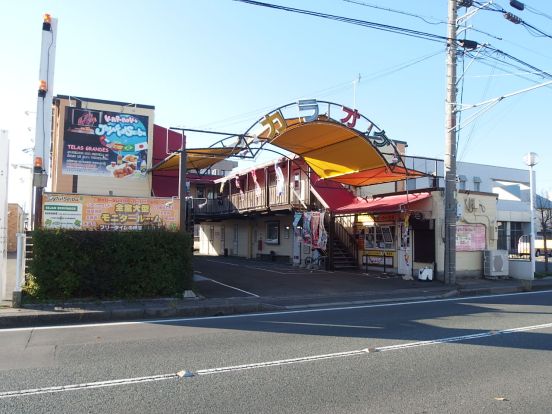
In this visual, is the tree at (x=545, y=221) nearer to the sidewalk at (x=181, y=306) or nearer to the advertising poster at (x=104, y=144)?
the sidewalk at (x=181, y=306)

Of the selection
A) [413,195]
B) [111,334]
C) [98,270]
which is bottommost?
[111,334]

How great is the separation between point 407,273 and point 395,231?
2.10m

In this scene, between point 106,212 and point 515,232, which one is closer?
point 106,212

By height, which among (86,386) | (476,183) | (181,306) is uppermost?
(476,183)

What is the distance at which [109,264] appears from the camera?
477 inches

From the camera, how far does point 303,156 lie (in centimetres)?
2066

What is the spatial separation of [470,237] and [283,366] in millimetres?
15369

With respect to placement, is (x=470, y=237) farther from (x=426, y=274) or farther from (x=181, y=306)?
(x=181, y=306)

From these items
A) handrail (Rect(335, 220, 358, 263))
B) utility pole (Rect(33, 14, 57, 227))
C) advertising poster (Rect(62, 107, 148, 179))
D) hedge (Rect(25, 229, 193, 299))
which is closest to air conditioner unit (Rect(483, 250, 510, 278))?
handrail (Rect(335, 220, 358, 263))

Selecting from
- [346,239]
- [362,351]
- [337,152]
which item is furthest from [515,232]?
[362,351]

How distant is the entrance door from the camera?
1986cm

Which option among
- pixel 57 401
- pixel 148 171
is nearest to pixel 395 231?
pixel 148 171

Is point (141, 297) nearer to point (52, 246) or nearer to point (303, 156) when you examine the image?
point (52, 246)

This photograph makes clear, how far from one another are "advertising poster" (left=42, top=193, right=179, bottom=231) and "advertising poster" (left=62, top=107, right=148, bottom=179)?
8.46 meters
